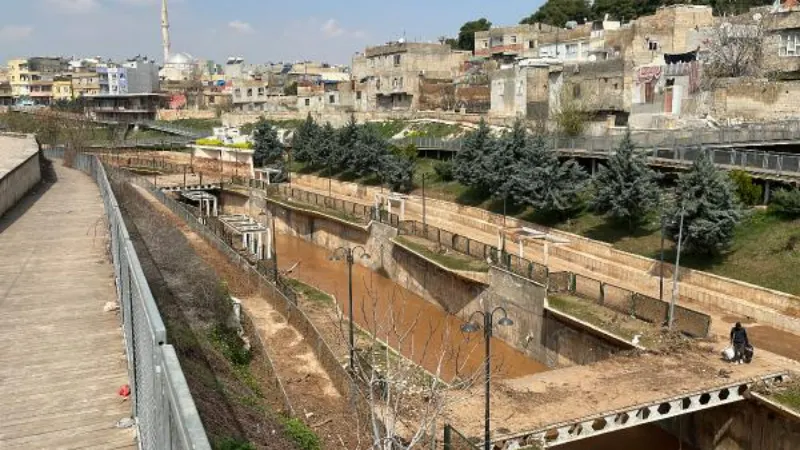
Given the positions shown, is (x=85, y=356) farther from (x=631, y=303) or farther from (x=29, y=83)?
(x=29, y=83)

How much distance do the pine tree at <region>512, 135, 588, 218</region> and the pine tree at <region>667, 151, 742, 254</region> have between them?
389 inches

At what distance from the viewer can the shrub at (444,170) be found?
52469mm

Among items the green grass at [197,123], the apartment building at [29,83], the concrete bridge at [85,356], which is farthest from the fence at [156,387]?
the apartment building at [29,83]

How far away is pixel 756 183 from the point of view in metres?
33.8

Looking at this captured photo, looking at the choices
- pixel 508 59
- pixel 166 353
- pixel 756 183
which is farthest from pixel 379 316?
pixel 508 59

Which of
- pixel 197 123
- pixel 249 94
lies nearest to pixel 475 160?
pixel 197 123

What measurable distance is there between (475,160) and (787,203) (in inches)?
813

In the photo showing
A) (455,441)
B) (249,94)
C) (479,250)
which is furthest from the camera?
(249,94)

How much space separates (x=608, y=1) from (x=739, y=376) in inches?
3513

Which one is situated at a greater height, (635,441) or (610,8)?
(610,8)

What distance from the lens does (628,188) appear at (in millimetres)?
34438

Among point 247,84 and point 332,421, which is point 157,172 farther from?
point 332,421

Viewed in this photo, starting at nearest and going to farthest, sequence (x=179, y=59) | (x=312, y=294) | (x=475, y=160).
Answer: (x=312, y=294), (x=475, y=160), (x=179, y=59)

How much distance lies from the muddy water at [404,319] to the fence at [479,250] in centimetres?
311
